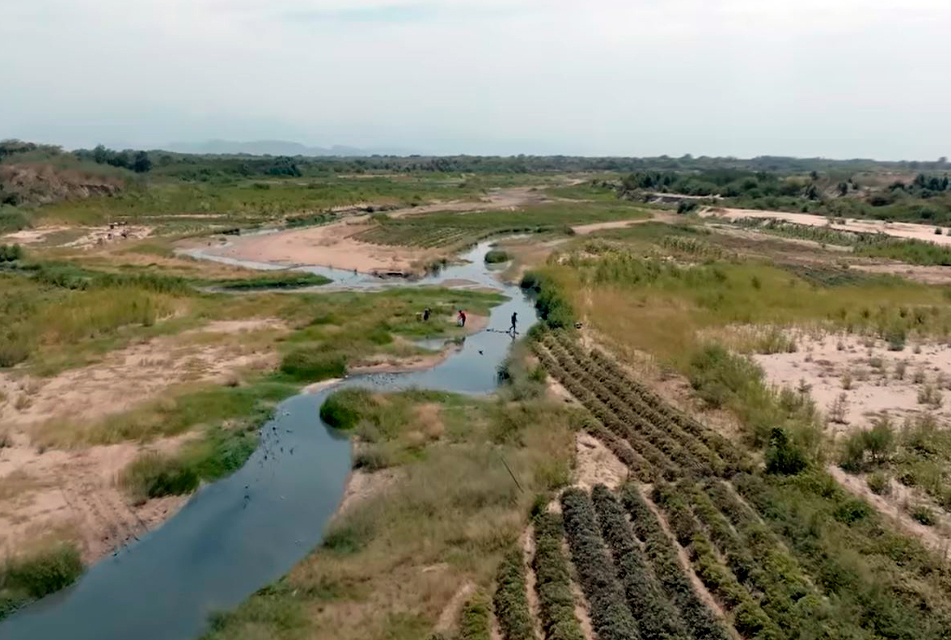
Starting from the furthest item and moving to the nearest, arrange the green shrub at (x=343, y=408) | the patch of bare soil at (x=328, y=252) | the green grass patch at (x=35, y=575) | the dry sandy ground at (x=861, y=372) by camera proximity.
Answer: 1. the patch of bare soil at (x=328, y=252)
2. the green shrub at (x=343, y=408)
3. the dry sandy ground at (x=861, y=372)
4. the green grass patch at (x=35, y=575)

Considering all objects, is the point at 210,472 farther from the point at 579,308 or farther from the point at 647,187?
the point at 647,187

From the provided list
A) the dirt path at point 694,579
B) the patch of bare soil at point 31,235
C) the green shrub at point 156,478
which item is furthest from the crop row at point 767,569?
the patch of bare soil at point 31,235

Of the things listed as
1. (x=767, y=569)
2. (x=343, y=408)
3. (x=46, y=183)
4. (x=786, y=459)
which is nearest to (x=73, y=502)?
(x=343, y=408)

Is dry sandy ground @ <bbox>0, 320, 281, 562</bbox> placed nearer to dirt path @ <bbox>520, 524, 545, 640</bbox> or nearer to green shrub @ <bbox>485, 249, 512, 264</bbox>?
dirt path @ <bbox>520, 524, 545, 640</bbox>

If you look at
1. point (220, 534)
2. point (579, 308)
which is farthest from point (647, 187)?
point (220, 534)

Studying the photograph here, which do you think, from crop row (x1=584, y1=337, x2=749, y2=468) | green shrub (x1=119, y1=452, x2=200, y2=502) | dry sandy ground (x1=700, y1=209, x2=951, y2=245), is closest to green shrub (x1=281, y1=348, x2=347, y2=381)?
green shrub (x1=119, y1=452, x2=200, y2=502)

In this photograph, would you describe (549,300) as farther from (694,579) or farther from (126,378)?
(694,579)

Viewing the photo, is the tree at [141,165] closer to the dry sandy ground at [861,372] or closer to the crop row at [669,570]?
the dry sandy ground at [861,372]
